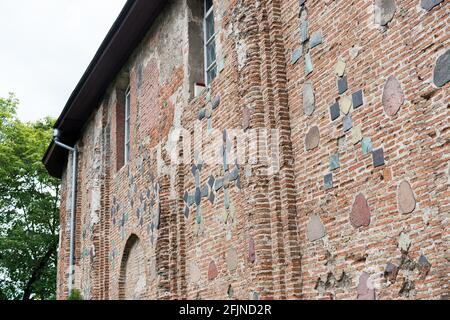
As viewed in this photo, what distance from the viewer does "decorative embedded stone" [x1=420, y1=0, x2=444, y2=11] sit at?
15.2 ft

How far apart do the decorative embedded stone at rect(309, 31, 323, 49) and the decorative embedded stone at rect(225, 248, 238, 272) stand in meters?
2.62

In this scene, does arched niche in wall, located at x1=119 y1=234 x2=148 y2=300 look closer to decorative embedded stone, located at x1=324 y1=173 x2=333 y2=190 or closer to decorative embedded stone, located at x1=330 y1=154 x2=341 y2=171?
decorative embedded stone, located at x1=324 y1=173 x2=333 y2=190

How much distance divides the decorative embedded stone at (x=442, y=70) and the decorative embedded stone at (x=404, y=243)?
1.24 metres

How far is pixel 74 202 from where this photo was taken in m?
15.3

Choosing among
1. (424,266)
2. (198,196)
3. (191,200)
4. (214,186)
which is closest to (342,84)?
(424,266)

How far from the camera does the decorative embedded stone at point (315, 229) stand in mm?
5891

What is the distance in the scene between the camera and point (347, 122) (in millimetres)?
5688

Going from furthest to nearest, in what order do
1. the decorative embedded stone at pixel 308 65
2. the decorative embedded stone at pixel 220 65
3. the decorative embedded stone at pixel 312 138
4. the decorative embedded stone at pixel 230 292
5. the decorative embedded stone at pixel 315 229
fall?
1. the decorative embedded stone at pixel 220 65
2. the decorative embedded stone at pixel 230 292
3. the decorative embedded stone at pixel 308 65
4. the decorative embedded stone at pixel 312 138
5. the decorative embedded stone at pixel 315 229

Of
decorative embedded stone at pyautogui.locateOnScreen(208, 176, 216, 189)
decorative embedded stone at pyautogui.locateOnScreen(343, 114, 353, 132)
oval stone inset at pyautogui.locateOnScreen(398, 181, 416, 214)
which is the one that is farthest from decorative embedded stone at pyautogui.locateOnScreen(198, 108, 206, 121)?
oval stone inset at pyautogui.locateOnScreen(398, 181, 416, 214)

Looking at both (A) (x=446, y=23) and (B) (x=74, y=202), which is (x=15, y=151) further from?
(A) (x=446, y=23)

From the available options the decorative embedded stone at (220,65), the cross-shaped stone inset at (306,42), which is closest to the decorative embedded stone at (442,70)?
the cross-shaped stone inset at (306,42)

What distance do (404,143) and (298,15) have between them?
2373mm

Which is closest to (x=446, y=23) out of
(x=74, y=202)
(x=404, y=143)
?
(x=404, y=143)

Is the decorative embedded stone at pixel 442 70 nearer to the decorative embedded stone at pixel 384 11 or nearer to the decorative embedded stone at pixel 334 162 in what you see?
the decorative embedded stone at pixel 384 11
